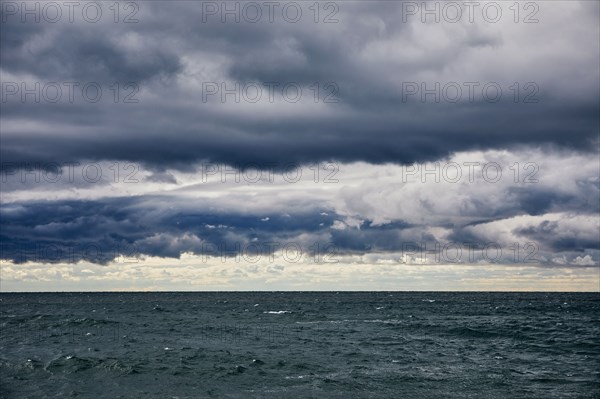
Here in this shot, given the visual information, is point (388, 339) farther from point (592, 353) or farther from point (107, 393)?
point (107, 393)

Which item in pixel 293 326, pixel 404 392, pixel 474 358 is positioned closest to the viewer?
pixel 404 392

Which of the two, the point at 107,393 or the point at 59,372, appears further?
the point at 59,372

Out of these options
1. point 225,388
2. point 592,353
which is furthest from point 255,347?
point 592,353

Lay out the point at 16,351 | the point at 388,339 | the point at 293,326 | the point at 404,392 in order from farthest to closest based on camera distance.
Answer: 1. the point at 293,326
2. the point at 388,339
3. the point at 16,351
4. the point at 404,392

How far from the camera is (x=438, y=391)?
27.3 m

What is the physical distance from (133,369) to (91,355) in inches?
313

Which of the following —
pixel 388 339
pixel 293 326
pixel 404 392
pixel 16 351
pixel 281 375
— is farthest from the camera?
pixel 293 326

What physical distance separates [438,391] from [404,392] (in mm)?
1701

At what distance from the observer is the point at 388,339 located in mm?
49969

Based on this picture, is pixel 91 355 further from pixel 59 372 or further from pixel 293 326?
pixel 293 326

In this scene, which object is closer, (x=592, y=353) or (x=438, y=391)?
(x=438, y=391)

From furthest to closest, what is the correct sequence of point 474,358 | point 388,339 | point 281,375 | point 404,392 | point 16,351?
point 388,339 < point 16,351 < point 474,358 < point 281,375 < point 404,392

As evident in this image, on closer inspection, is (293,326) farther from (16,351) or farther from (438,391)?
(438,391)

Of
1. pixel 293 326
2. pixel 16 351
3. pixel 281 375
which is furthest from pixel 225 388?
pixel 293 326
